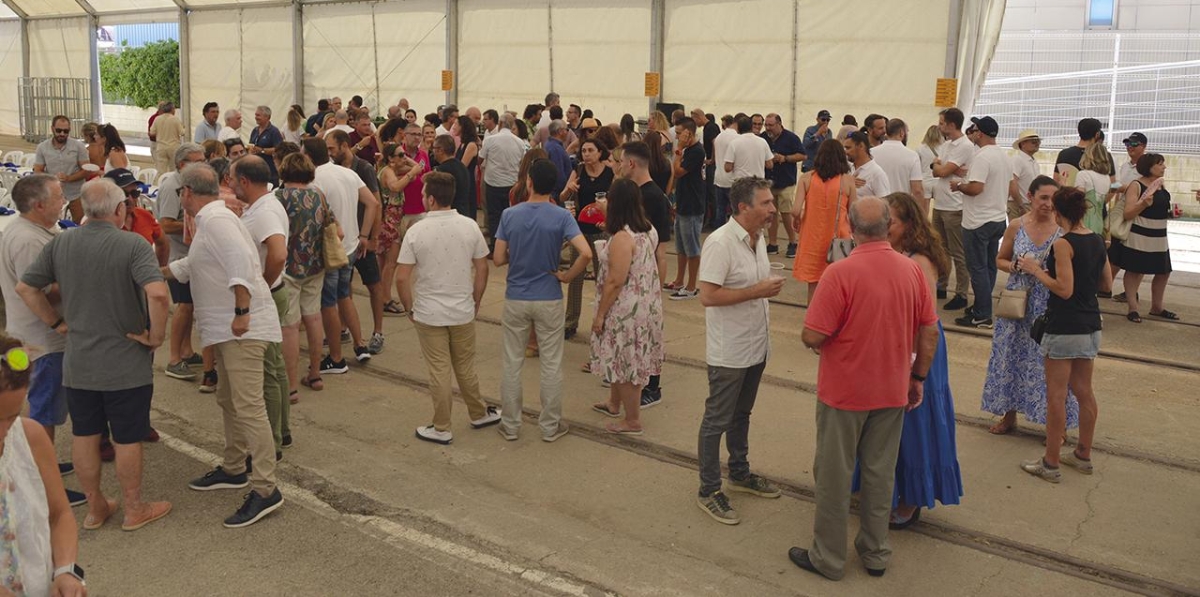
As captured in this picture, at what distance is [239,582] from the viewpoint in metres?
4.82

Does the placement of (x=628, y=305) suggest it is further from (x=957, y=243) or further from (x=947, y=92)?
(x=947, y=92)

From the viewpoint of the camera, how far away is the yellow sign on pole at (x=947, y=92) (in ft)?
45.6

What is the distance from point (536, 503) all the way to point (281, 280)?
219 centimetres

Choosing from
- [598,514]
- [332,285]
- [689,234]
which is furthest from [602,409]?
[689,234]

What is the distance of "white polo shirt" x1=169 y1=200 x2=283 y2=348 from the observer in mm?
5383

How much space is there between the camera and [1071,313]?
5918 mm

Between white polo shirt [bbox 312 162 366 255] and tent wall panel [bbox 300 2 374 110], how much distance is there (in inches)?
567

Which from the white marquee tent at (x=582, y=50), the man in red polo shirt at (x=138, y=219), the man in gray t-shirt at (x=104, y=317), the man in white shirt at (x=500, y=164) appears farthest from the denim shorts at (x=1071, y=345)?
the white marquee tent at (x=582, y=50)

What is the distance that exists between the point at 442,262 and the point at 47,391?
2.30m

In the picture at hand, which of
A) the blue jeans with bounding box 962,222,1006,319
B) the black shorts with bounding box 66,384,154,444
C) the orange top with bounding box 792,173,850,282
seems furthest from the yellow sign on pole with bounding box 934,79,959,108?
the black shorts with bounding box 66,384,154,444

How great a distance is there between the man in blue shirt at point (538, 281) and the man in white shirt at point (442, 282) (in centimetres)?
21

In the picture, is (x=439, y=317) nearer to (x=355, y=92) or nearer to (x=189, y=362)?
(x=189, y=362)

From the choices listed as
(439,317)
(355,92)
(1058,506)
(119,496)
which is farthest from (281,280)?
(355,92)

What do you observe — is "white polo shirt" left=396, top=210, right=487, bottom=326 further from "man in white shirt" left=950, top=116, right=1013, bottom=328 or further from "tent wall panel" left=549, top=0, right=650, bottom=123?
"tent wall panel" left=549, top=0, right=650, bottom=123
